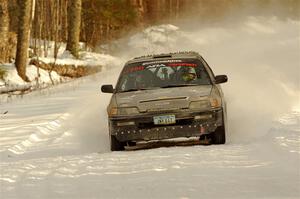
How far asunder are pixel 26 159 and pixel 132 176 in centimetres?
249

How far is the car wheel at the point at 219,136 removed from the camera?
9.24m

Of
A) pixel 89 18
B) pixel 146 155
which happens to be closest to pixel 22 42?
pixel 146 155

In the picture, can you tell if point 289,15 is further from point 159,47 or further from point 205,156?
point 205,156

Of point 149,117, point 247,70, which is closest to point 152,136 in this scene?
point 149,117

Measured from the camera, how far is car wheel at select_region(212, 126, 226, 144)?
9242 millimetres

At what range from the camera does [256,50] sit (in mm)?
29344

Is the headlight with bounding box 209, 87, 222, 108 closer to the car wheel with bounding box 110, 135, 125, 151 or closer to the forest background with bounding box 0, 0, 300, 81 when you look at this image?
the car wheel with bounding box 110, 135, 125, 151

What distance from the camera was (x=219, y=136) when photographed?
9.27 meters

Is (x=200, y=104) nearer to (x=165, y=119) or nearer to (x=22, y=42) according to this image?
(x=165, y=119)

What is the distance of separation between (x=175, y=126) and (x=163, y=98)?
0.48m

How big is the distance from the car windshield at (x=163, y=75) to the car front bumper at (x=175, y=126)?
101 centimetres

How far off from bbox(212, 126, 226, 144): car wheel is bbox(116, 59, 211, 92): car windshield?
1183 mm

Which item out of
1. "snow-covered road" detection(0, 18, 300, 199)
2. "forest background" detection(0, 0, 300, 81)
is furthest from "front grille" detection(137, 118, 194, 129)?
"forest background" detection(0, 0, 300, 81)

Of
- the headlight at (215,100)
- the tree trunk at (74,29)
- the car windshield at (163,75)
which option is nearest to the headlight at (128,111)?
the car windshield at (163,75)
